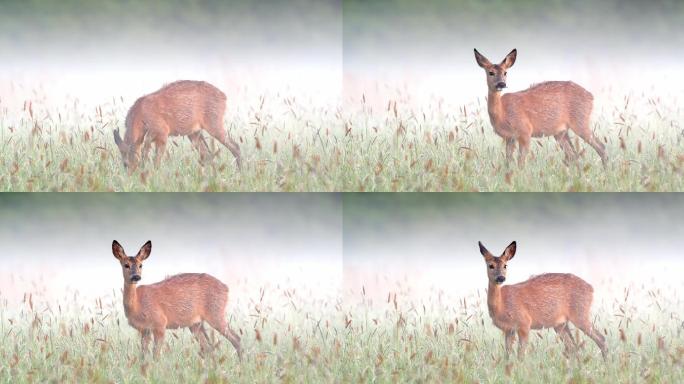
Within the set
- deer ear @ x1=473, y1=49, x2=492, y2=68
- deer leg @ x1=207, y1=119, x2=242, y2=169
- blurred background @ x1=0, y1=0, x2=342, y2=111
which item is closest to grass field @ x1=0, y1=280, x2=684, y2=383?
deer leg @ x1=207, y1=119, x2=242, y2=169

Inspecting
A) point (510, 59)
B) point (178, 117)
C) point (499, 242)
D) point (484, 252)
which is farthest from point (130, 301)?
point (510, 59)

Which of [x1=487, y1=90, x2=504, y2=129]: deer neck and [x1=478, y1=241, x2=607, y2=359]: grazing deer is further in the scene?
[x1=487, y1=90, x2=504, y2=129]: deer neck

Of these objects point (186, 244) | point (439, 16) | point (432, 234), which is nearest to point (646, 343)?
point (432, 234)

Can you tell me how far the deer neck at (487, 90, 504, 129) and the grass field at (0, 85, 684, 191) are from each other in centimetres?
7

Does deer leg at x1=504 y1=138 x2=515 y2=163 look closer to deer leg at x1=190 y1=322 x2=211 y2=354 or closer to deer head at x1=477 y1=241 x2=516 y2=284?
deer head at x1=477 y1=241 x2=516 y2=284

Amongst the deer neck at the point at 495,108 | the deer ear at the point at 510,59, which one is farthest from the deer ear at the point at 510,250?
the deer ear at the point at 510,59

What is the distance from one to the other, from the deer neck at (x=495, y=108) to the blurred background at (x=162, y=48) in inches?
35.2

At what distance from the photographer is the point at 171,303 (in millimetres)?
7289

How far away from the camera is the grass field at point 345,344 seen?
7.26 m

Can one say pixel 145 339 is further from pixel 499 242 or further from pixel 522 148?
pixel 522 148

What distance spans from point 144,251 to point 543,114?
241cm

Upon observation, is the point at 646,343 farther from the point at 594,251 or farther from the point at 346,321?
the point at 346,321

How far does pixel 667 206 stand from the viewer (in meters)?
7.56

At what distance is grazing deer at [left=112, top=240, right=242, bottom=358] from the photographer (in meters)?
7.24
